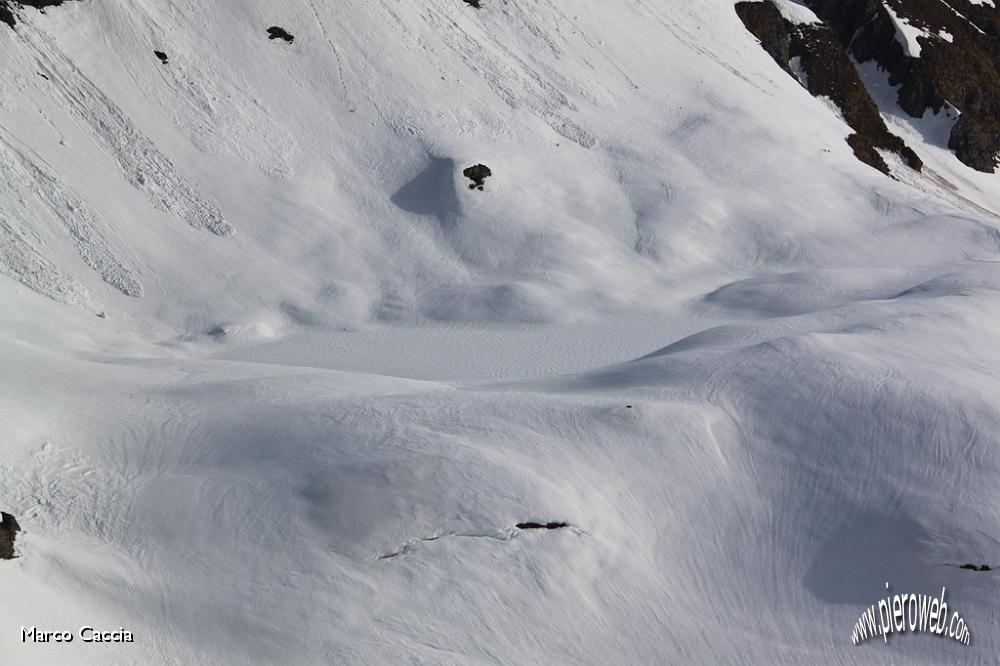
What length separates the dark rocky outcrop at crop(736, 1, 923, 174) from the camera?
51156 mm

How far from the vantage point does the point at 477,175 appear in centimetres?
3447

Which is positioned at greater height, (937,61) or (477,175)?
(937,61)

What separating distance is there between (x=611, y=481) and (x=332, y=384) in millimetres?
7179

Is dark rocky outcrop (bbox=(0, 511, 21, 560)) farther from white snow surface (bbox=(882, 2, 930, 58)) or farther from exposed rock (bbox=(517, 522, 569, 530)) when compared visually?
white snow surface (bbox=(882, 2, 930, 58))

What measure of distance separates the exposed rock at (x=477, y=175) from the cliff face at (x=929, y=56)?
2594 centimetres

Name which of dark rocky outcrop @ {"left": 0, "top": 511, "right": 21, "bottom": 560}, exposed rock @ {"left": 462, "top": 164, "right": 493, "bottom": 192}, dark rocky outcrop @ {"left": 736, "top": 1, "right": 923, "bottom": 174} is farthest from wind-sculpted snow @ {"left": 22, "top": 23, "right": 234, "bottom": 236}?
dark rocky outcrop @ {"left": 736, "top": 1, "right": 923, "bottom": 174}

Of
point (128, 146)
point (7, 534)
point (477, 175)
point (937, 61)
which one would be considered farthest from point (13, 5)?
point (937, 61)

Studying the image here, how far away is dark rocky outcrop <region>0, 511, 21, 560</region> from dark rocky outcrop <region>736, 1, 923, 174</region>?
46301mm

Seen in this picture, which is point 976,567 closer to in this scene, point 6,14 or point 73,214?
point 73,214

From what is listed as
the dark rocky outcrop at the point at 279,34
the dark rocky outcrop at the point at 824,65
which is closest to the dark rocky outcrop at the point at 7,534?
the dark rocky outcrop at the point at 279,34

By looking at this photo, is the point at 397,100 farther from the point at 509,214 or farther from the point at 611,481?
the point at 611,481

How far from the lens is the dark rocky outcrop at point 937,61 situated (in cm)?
5500

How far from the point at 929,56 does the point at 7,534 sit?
192ft

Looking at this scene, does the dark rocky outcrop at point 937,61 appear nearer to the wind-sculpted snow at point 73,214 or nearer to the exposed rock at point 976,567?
the exposed rock at point 976,567
